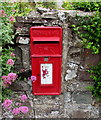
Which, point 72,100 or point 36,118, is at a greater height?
point 72,100

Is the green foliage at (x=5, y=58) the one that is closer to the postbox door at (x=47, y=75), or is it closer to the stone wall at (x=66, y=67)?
the stone wall at (x=66, y=67)

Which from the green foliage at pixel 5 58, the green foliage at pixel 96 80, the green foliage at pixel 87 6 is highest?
the green foliage at pixel 87 6

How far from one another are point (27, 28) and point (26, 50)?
0.29 m

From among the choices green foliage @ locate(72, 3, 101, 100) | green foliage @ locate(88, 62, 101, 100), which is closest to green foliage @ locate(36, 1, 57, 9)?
green foliage @ locate(72, 3, 101, 100)

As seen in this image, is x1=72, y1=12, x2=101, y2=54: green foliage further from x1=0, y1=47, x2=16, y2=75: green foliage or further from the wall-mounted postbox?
x1=0, y1=47, x2=16, y2=75: green foliage

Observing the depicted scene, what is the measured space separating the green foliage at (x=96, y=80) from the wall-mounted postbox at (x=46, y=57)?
1.54 ft

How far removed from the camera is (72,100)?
8.29 feet

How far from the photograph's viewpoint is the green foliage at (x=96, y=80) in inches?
93.5

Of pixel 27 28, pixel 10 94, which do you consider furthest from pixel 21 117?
pixel 27 28

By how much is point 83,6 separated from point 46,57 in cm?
86

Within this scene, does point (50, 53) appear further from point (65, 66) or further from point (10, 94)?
point (10, 94)

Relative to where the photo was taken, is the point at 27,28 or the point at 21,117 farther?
the point at 21,117

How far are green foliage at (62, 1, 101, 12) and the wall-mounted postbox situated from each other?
51 centimetres

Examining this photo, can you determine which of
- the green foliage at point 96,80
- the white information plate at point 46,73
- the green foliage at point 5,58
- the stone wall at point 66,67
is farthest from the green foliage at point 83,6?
the green foliage at point 5,58
